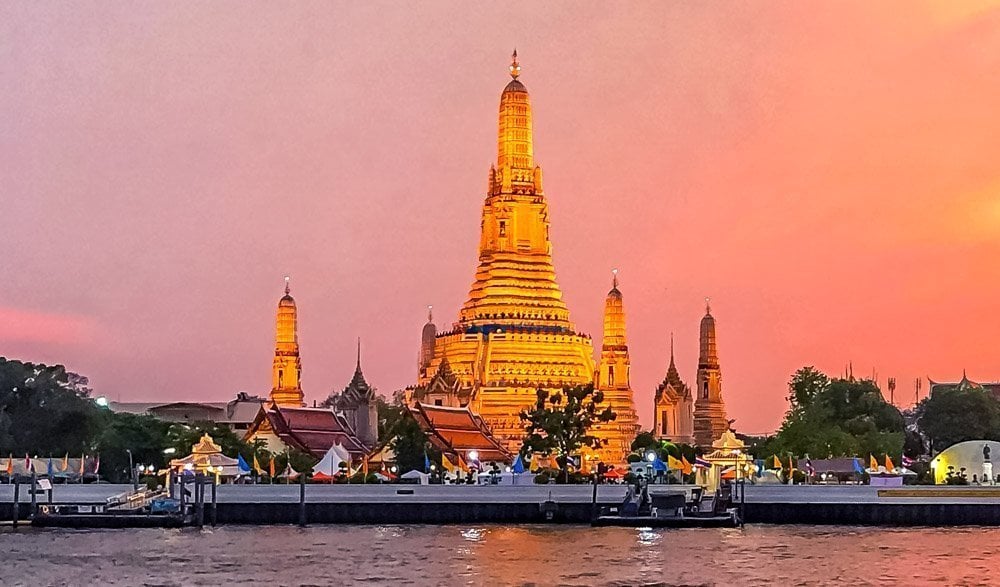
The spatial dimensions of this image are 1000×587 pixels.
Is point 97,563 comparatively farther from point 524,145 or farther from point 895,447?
point 524,145

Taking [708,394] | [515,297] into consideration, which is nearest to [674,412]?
[708,394]

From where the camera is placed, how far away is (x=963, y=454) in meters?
72.4

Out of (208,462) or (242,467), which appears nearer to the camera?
(208,462)

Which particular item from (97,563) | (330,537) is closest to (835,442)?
(330,537)

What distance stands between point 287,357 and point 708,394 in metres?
32.2

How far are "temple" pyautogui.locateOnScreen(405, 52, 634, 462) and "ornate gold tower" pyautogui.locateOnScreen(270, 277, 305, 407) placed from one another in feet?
22.9

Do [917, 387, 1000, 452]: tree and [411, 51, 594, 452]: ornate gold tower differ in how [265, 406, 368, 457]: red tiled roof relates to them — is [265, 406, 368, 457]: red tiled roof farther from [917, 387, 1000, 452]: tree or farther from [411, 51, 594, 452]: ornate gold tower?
[917, 387, 1000, 452]: tree

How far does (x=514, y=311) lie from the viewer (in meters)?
106

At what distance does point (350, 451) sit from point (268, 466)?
372 inches

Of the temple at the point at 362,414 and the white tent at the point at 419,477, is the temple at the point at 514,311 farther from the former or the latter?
the white tent at the point at 419,477

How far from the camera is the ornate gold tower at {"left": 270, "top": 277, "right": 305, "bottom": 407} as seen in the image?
4274 inches

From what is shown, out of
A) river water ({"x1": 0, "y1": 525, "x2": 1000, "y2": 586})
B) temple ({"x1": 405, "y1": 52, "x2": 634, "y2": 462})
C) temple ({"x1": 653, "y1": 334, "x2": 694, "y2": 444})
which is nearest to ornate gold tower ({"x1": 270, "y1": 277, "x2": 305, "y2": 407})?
temple ({"x1": 405, "y1": 52, "x2": 634, "y2": 462})

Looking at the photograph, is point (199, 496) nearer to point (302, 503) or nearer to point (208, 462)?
point (302, 503)

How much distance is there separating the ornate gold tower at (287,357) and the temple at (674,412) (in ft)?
89.2
